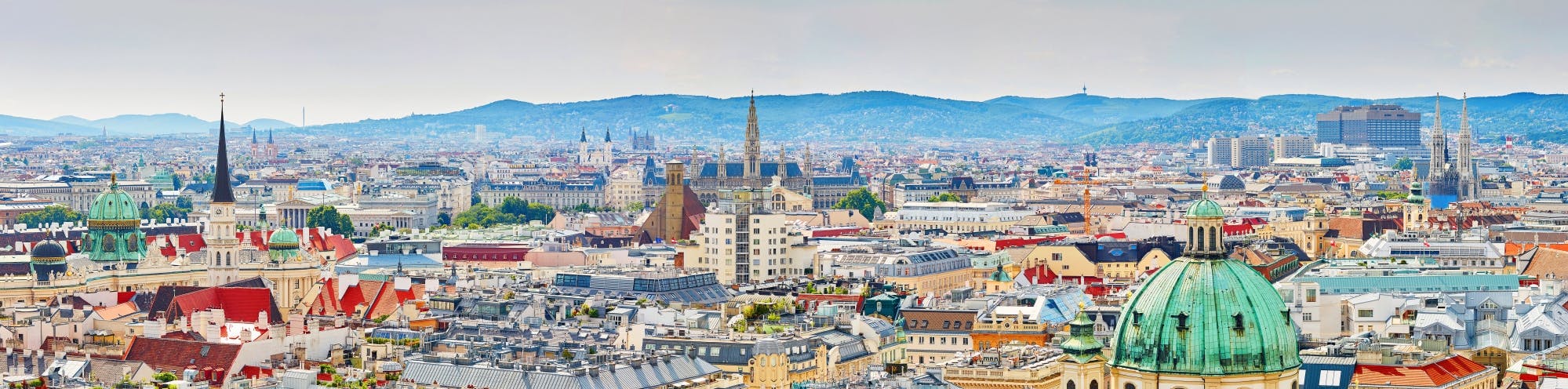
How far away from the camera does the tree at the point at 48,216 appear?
→ 17475 centimetres

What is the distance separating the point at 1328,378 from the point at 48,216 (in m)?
137

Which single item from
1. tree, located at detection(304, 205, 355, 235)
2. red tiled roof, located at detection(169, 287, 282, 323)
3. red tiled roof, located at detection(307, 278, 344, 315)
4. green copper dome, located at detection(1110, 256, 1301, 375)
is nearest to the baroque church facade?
red tiled roof, located at detection(307, 278, 344, 315)

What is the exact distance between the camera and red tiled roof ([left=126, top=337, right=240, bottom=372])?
65.6 m

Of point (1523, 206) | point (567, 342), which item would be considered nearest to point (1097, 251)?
point (567, 342)

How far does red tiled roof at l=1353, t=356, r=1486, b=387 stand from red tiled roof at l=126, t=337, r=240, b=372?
25.7 m

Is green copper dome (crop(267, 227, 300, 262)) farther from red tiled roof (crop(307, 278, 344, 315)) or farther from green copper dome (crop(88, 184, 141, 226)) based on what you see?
green copper dome (crop(88, 184, 141, 226))

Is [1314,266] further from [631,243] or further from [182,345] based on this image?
[631,243]

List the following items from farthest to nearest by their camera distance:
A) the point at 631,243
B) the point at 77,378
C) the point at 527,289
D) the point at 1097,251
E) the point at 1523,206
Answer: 1. the point at 1523,206
2. the point at 631,243
3. the point at 1097,251
4. the point at 527,289
5. the point at 77,378

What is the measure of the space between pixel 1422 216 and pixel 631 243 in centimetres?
3900

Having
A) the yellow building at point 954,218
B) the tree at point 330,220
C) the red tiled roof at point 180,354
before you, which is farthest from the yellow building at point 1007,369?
the tree at point 330,220

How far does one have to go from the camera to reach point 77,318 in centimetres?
7656

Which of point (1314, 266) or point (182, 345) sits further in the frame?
point (1314, 266)

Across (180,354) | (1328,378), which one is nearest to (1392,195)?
(1328,378)

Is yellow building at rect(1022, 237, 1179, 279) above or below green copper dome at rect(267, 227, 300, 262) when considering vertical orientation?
below
